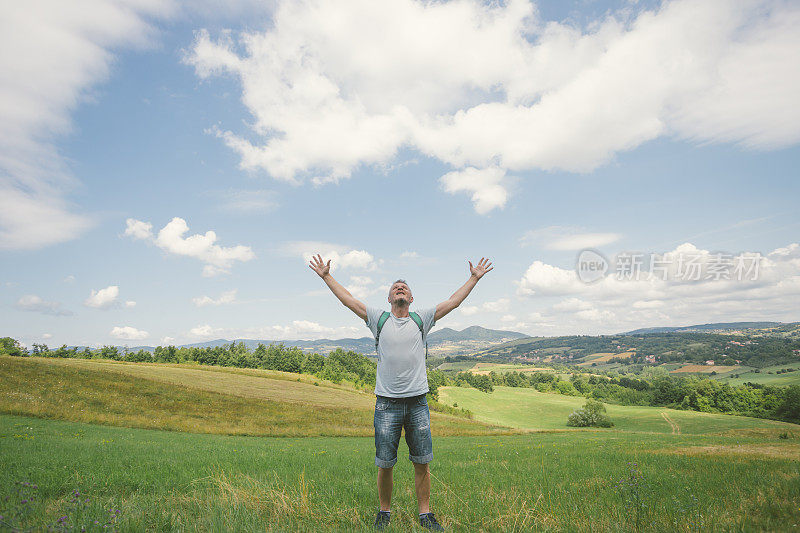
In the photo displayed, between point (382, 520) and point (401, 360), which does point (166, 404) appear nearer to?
point (382, 520)

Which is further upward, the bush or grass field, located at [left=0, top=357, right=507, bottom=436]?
grass field, located at [left=0, top=357, right=507, bottom=436]

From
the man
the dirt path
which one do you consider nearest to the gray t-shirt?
the man

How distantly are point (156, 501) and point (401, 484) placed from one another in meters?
3.83

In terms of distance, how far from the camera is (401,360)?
4.83m

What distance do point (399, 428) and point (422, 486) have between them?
2.46ft

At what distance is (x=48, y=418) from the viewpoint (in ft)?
84.6

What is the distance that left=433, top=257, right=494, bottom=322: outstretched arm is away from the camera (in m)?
5.36

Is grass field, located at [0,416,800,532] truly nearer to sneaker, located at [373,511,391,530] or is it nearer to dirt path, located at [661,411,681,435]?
sneaker, located at [373,511,391,530]

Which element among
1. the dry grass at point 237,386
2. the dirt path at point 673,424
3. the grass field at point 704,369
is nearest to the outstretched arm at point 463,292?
the dry grass at point 237,386

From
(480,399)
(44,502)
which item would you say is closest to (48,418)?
(44,502)

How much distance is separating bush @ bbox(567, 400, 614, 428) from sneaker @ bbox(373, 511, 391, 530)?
8036 centimetres

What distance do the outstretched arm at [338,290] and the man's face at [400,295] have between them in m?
0.44

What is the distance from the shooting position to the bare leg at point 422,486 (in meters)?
4.64

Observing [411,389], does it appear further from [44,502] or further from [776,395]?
[776,395]
